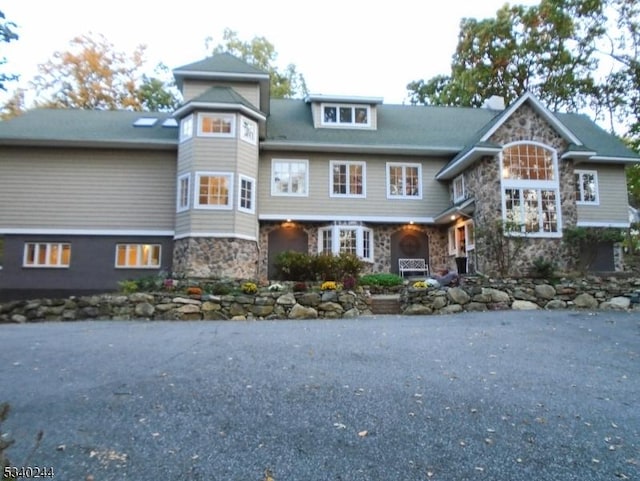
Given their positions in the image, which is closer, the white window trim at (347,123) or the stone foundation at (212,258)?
the stone foundation at (212,258)

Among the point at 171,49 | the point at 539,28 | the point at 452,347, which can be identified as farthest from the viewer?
the point at 171,49

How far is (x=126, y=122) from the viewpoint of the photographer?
628 inches

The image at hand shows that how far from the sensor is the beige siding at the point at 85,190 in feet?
46.1

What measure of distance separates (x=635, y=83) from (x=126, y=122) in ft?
80.4

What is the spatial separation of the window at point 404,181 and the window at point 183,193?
7.09 metres

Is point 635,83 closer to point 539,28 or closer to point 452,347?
point 539,28

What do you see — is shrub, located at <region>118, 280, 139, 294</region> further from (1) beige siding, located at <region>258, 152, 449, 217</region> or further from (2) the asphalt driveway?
(1) beige siding, located at <region>258, 152, 449, 217</region>

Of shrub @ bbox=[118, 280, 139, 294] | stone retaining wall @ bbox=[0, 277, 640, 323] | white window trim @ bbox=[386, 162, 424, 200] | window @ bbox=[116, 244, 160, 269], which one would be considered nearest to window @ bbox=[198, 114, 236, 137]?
window @ bbox=[116, 244, 160, 269]

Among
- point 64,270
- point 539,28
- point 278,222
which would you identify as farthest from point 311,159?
point 539,28

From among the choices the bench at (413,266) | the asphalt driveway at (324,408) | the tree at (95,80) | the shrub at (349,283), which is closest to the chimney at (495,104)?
the bench at (413,266)

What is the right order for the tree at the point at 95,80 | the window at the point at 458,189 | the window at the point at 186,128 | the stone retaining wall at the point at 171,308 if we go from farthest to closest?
the tree at the point at 95,80 < the window at the point at 458,189 < the window at the point at 186,128 < the stone retaining wall at the point at 171,308

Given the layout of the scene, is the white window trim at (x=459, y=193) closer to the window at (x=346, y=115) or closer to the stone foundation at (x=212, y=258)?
the window at (x=346, y=115)

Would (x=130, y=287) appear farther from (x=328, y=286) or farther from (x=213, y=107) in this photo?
(x=213, y=107)

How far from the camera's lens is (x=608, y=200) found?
15.5m
